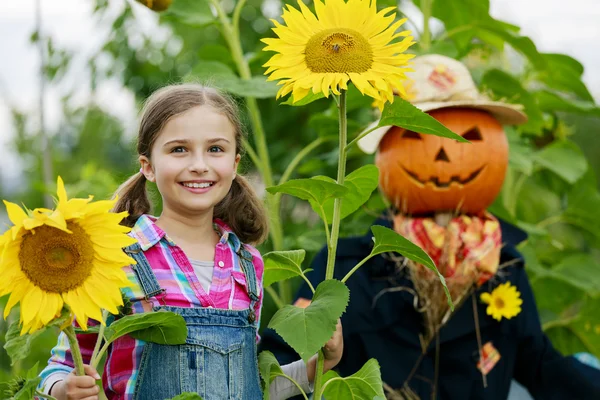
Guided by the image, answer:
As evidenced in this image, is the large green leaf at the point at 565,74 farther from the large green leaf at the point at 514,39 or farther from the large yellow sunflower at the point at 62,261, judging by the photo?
the large yellow sunflower at the point at 62,261

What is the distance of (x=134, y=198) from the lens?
1724 mm

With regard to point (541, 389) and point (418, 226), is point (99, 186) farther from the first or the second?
point (541, 389)

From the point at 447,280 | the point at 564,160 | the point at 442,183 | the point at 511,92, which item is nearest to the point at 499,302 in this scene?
the point at 447,280

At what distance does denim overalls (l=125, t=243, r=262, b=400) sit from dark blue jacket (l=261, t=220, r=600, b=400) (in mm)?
620

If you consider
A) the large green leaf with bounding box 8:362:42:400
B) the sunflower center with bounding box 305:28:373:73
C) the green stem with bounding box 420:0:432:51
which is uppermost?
the green stem with bounding box 420:0:432:51

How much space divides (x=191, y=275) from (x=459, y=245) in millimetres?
852

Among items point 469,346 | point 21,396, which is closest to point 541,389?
point 469,346

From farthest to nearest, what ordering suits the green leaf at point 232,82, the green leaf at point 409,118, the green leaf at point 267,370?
the green leaf at point 232,82
the green leaf at point 267,370
the green leaf at point 409,118

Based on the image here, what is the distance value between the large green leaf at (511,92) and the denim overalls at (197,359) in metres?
1.37

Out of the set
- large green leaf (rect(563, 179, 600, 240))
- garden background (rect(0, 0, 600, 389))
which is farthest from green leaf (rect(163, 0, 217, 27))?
large green leaf (rect(563, 179, 600, 240))

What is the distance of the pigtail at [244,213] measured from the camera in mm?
1755

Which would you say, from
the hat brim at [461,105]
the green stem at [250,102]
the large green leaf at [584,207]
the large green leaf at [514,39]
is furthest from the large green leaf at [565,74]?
the green stem at [250,102]

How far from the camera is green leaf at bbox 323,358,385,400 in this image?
143cm

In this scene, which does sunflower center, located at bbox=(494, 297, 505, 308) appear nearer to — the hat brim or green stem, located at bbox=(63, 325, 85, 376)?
the hat brim
